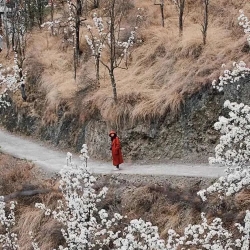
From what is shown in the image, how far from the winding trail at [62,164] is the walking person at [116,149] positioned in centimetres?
28

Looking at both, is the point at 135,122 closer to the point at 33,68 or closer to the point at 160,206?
the point at 160,206

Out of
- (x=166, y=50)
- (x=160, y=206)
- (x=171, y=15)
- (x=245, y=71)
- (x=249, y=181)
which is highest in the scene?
(x=171, y=15)

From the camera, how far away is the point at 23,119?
2400 centimetres

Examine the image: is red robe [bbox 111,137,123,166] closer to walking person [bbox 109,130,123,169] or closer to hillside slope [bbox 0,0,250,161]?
walking person [bbox 109,130,123,169]

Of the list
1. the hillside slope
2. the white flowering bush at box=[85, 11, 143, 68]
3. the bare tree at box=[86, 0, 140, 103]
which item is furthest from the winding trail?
the white flowering bush at box=[85, 11, 143, 68]

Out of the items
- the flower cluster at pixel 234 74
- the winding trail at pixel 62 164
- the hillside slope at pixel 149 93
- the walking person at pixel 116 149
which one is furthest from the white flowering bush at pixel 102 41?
the flower cluster at pixel 234 74

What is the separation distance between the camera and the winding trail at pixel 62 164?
1421cm

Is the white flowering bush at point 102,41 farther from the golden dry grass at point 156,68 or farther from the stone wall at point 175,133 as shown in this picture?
the stone wall at point 175,133

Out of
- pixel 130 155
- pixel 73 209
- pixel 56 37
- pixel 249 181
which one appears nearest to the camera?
pixel 249 181

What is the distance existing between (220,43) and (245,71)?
444 inches

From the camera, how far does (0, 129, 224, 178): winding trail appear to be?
46.6 feet

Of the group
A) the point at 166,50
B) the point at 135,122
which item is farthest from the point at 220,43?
the point at 135,122

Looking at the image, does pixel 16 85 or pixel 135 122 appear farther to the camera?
pixel 16 85

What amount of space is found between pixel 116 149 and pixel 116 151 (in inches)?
2.9
